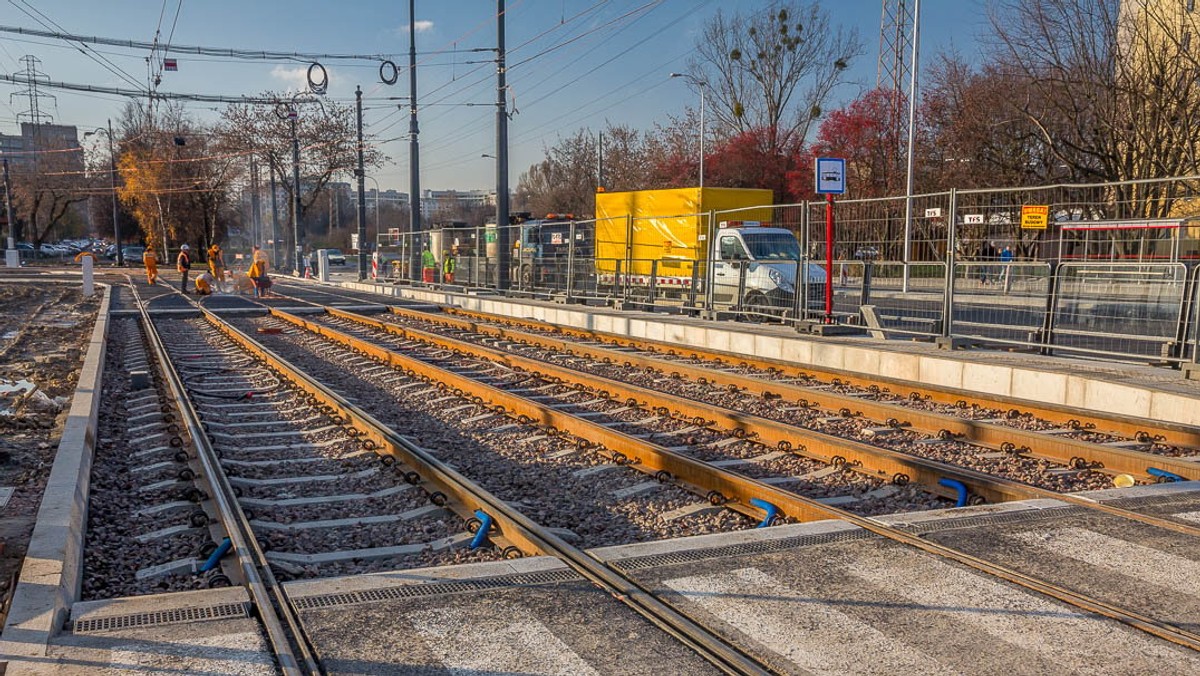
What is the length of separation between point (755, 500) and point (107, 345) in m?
14.4

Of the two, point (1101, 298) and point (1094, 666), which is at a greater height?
point (1101, 298)

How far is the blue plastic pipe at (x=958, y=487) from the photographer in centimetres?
617

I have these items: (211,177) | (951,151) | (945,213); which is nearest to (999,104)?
(951,151)

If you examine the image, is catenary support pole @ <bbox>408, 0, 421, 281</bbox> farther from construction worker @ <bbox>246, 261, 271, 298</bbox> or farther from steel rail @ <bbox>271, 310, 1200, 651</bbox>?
steel rail @ <bbox>271, 310, 1200, 651</bbox>

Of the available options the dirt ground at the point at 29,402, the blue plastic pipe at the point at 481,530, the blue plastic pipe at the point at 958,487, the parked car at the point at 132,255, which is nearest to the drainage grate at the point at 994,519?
the blue plastic pipe at the point at 958,487

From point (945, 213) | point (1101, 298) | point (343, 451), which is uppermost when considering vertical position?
point (945, 213)

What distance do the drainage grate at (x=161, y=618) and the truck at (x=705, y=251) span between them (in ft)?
39.0

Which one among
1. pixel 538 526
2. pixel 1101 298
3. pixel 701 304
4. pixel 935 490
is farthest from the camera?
pixel 701 304

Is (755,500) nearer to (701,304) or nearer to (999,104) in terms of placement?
(701,304)

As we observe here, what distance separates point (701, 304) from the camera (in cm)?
1889

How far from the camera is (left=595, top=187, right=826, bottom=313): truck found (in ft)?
54.6

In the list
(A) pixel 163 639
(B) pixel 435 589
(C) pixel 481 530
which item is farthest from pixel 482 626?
(C) pixel 481 530

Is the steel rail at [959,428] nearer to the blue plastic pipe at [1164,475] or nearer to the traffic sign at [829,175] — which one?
the blue plastic pipe at [1164,475]

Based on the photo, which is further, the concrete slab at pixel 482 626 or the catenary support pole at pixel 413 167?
the catenary support pole at pixel 413 167
